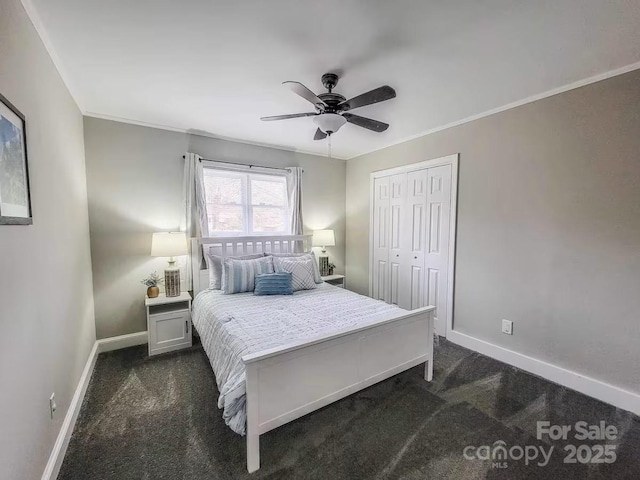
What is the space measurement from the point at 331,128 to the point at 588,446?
281cm

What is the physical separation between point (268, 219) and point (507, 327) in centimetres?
317

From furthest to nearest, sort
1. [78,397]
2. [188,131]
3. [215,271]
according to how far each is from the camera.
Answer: [188,131], [215,271], [78,397]

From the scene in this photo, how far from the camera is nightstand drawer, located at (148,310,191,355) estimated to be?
2.91 m

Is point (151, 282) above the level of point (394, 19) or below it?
below

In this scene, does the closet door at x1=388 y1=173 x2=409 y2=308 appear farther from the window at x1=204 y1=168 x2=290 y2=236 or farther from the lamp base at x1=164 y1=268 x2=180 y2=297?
the lamp base at x1=164 y1=268 x2=180 y2=297

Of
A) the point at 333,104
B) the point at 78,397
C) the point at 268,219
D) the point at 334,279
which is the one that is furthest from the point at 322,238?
the point at 78,397

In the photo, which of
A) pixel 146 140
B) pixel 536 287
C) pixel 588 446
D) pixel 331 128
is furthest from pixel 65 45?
pixel 588 446

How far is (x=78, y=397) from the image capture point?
2.07 m

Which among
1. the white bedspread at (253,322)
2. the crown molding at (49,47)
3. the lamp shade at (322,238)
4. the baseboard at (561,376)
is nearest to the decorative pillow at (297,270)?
the white bedspread at (253,322)

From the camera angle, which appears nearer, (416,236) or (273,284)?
(273,284)

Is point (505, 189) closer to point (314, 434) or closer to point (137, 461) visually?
point (314, 434)

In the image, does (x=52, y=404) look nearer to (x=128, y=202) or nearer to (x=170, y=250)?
(x=170, y=250)

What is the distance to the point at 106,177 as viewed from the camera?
2.99m

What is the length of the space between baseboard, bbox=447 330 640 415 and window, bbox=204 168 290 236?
9.35ft
